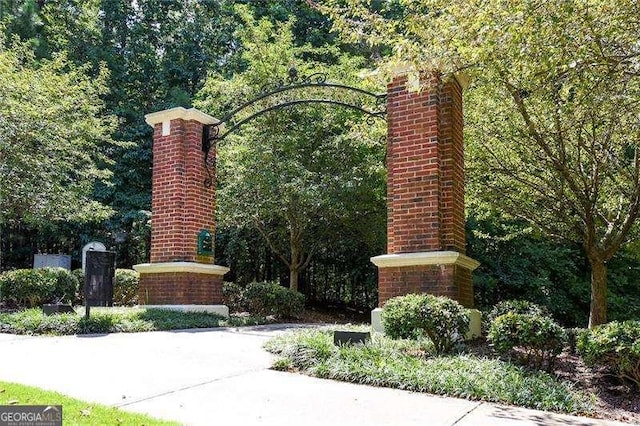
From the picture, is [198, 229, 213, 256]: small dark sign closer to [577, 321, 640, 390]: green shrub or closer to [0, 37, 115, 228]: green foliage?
[0, 37, 115, 228]: green foliage

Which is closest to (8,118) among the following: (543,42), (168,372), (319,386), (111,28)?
(168,372)

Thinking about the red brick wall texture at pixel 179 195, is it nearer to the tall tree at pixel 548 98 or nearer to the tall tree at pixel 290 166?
the tall tree at pixel 290 166

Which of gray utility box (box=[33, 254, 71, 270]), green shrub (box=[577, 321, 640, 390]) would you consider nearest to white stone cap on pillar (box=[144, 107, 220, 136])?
gray utility box (box=[33, 254, 71, 270])

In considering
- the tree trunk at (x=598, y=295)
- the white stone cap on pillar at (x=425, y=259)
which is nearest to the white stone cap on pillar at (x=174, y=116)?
the white stone cap on pillar at (x=425, y=259)

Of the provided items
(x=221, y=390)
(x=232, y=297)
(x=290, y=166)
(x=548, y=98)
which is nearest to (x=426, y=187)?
(x=548, y=98)

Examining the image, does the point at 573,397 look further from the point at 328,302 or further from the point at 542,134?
the point at 328,302

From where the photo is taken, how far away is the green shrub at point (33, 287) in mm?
11211

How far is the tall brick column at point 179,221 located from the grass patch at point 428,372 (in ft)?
15.5

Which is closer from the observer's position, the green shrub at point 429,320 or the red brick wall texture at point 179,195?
the green shrub at point 429,320

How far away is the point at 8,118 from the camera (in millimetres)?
11445

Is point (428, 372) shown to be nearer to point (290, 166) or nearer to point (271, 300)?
point (271, 300)

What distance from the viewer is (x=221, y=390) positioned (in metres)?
4.41

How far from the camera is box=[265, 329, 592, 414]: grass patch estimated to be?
→ 431 centimetres

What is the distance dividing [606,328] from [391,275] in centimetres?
295
